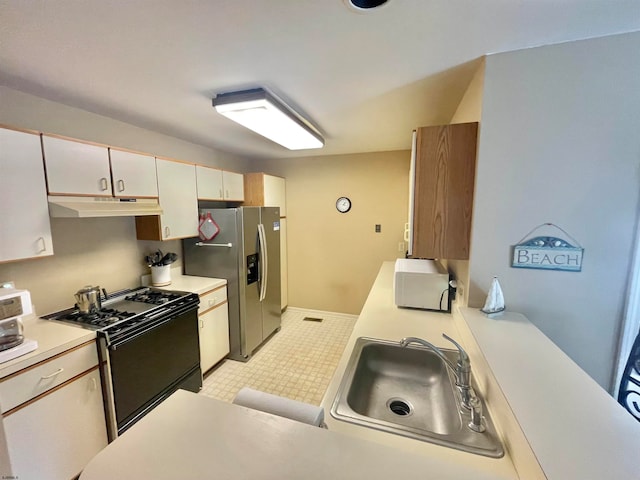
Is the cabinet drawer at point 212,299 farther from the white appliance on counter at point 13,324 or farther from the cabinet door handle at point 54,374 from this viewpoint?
the white appliance on counter at point 13,324

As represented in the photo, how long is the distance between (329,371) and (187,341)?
1424 millimetres

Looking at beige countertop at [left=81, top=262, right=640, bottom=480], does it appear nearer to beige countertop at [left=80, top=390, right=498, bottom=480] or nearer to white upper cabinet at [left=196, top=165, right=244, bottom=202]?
beige countertop at [left=80, top=390, right=498, bottom=480]

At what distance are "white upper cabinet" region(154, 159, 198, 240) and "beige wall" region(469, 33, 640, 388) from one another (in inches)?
95.9

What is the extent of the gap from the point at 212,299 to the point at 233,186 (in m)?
1.42

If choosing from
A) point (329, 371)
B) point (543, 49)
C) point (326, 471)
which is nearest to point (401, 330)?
point (326, 471)

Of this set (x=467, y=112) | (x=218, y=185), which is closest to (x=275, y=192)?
(x=218, y=185)

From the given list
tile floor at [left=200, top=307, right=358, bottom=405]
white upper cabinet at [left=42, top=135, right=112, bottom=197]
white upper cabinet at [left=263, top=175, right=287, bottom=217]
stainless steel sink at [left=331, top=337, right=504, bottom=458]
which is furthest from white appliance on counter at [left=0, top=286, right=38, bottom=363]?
white upper cabinet at [left=263, top=175, right=287, bottom=217]

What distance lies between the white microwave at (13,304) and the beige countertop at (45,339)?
21 cm

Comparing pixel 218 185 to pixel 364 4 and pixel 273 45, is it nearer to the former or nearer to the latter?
pixel 273 45

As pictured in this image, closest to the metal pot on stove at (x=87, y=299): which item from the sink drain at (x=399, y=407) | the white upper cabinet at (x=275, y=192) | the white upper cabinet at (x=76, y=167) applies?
the white upper cabinet at (x=76, y=167)

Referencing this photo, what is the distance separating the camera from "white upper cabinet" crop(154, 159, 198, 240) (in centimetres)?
230

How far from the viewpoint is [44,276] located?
1803 mm

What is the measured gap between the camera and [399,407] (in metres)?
1.22

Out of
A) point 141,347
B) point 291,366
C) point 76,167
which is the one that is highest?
point 76,167
